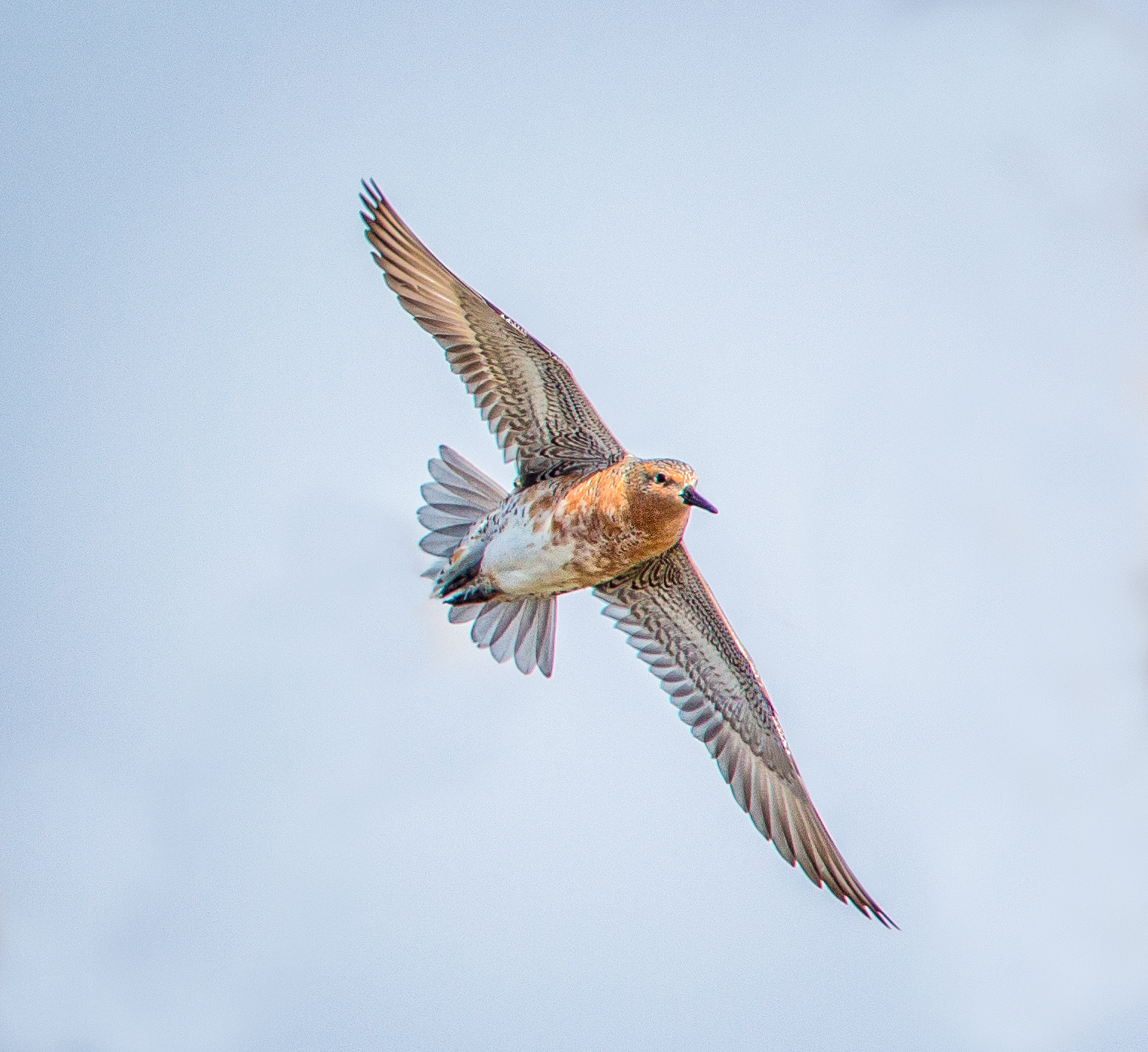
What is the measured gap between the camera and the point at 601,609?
436 inches

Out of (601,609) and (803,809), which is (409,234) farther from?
(803,809)

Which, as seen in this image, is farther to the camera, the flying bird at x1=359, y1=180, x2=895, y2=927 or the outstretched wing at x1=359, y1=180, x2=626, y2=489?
the outstretched wing at x1=359, y1=180, x2=626, y2=489

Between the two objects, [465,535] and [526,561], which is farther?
[465,535]

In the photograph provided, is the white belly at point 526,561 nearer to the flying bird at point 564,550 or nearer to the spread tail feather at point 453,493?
the flying bird at point 564,550

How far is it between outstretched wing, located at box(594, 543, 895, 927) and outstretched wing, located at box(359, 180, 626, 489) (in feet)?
2.86

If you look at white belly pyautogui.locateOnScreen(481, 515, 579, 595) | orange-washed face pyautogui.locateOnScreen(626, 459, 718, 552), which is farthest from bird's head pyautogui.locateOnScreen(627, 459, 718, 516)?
white belly pyautogui.locateOnScreen(481, 515, 579, 595)

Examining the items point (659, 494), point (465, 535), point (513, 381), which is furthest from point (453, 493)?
point (659, 494)

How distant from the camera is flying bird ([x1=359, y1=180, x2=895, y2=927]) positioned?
9.91m

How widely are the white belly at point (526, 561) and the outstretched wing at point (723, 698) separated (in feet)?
2.01

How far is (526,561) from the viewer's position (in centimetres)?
1002

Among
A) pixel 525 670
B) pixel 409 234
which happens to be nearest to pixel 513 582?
pixel 525 670

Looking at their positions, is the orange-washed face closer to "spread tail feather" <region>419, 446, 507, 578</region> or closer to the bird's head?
the bird's head

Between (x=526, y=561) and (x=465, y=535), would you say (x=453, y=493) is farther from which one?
(x=526, y=561)

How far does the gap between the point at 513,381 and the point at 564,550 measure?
125 centimetres
